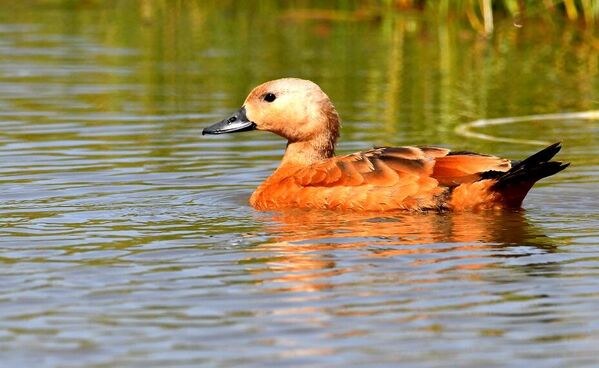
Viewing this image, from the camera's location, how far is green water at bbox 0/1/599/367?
6082mm

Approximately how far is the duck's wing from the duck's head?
0.83 m

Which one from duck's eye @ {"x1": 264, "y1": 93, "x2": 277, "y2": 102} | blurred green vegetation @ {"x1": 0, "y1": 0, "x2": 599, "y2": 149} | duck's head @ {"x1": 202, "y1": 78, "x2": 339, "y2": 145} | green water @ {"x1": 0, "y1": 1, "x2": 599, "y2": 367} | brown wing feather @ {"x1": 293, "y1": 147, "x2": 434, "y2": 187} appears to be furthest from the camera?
blurred green vegetation @ {"x1": 0, "y1": 0, "x2": 599, "y2": 149}

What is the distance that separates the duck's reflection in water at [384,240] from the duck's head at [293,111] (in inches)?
43.6

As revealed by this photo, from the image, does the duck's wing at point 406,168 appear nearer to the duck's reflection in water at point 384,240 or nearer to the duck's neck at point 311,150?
the duck's reflection in water at point 384,240

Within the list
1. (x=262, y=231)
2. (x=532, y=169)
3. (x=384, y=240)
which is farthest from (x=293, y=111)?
(x=384, y=240)

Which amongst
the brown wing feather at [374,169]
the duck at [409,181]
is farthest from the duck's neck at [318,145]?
the brown wing feather at [374,169]

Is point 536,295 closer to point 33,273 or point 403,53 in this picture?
point 33,273

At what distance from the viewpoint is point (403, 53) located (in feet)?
62.4

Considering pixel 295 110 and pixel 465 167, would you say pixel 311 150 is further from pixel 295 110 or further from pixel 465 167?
pixel 465 167

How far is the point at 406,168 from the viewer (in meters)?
9.21

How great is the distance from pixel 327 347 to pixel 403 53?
43.8 feet

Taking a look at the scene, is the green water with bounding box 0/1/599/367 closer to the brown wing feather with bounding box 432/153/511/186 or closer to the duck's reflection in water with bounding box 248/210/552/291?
the duck's reflection in water with bounding box 248/210/552/291

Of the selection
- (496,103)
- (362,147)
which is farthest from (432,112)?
(362,147)

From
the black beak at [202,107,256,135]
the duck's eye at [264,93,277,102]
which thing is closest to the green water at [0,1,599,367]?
the black beak at [202,107,256,135]
